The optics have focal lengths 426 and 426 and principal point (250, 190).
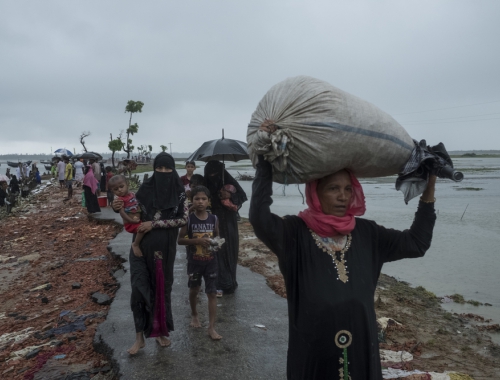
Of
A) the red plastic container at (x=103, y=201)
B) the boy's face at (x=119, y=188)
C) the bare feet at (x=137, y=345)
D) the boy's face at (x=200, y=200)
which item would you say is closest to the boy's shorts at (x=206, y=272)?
the boy's face at (x=200, y=200)

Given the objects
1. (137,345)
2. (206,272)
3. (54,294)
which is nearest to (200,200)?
(206,272)

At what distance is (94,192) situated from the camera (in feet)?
39.3

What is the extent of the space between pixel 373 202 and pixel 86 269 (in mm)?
15411

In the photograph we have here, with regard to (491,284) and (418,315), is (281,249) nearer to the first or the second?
(418,315)

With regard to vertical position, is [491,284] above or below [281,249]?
below

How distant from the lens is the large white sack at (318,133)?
71.2 inches

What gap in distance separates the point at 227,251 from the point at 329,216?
3400 mm

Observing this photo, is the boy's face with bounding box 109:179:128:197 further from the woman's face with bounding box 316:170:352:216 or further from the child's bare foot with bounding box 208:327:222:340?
the woman's face with bounding box 316:170:352:216

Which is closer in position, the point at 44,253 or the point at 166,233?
the point at 166,233

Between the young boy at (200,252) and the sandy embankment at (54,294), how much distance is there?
991mm

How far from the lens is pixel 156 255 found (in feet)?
12.1

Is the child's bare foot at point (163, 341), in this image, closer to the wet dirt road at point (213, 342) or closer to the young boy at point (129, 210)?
the wet dirt road at point (213, 342)

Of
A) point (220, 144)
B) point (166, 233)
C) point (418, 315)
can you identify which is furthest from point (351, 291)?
point (418, 315)

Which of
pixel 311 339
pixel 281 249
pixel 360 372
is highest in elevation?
pixel 281 249
